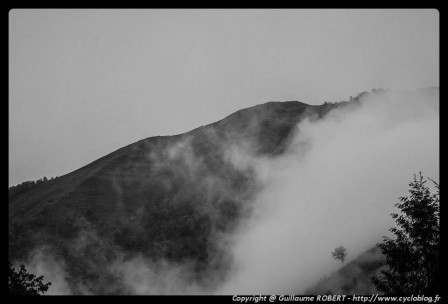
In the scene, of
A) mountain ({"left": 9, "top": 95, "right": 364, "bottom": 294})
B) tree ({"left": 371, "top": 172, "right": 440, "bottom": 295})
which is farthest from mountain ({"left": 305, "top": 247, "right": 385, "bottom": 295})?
tree ({"left": 371, "top": 172, "right": 440, "bottom": 295})

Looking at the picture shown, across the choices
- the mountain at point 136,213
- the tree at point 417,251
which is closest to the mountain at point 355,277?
the mountain at point 136,213

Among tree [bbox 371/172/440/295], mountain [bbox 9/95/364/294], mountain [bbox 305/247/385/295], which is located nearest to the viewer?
tree [bbox 371/172/440/295]

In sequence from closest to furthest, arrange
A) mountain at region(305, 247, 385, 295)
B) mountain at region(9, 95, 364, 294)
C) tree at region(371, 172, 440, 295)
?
tree at region(371, 172, 440, 295)
mountain at region(305, 247, 385, 295)
mountain at region(9, 95, 364, 294)

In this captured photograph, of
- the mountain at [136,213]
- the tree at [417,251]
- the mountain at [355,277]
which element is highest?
the mountain at [136,213]

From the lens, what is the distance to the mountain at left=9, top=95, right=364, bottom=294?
132 m

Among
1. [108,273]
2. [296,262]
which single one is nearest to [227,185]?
[296,262]

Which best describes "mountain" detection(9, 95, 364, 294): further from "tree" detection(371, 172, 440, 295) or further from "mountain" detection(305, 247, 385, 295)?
"tree" detection(371, 172, 440, 295)

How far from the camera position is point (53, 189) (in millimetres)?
156500

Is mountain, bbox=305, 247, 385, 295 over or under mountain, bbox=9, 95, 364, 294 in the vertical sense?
under

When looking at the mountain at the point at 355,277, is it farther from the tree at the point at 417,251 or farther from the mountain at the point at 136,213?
the tree at the point at 417,251

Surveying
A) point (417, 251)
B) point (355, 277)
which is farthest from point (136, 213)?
point (417, 251)

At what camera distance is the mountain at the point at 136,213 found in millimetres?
131500

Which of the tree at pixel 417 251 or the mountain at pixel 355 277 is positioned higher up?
the mountain at pixel 355 277

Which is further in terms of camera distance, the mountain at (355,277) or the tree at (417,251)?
the mountain at (355,277)
